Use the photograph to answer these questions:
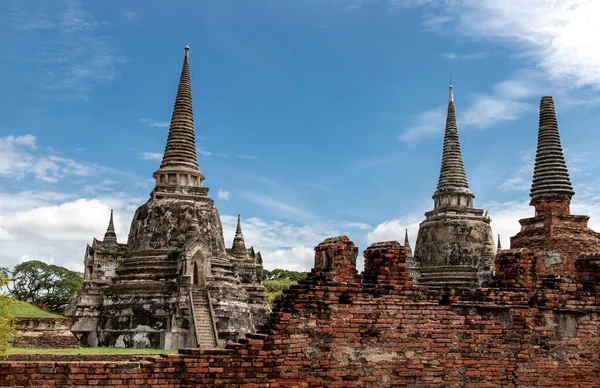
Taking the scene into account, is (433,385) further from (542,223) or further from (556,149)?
(556,149)

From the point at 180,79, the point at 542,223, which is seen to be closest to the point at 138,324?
the point at 180,79

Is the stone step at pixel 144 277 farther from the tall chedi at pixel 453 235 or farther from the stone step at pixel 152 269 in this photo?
→ the tall chedi at pixel 453 235

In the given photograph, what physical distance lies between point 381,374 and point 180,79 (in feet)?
114

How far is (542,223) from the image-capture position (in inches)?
987

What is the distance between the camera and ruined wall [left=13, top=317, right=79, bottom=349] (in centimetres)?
3209

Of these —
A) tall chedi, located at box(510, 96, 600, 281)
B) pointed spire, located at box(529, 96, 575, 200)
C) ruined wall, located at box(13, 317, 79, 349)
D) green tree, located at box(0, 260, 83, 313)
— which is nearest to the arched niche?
ruined wall, located at box(13, 317, 79, 349)

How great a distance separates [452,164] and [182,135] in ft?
57.6

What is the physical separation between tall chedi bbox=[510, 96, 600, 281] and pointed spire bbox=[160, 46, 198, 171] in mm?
21606

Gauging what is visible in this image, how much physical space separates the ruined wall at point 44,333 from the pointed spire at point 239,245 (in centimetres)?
1582

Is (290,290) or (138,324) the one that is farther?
(138,324)

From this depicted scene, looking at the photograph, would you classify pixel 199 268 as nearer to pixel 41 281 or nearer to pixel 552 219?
pixel 552 219

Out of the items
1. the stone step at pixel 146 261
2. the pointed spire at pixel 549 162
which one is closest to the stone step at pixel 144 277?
the stone step at pixel 146 261

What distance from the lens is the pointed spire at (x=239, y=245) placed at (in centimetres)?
4778

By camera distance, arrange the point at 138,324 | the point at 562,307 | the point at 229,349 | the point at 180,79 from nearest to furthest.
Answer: the point at 229,349 → the point at 562,307 → the point at 138,324 → the point at 180,79
